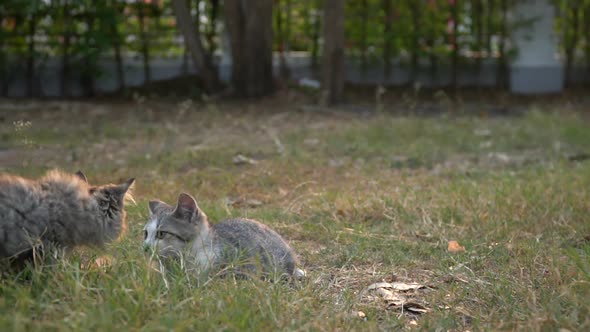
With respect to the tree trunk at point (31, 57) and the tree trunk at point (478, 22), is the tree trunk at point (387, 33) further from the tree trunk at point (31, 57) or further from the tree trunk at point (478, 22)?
the tree trunk at point (31, 57)

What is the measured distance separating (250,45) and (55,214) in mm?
9852

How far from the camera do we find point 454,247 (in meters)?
5.57

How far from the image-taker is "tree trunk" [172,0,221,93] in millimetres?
13625

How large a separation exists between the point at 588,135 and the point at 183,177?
230 inches

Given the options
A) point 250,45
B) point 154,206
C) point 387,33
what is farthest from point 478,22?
point 154,206

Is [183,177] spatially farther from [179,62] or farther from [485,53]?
[485,53]

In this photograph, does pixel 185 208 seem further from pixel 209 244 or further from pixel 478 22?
pixel 478 22

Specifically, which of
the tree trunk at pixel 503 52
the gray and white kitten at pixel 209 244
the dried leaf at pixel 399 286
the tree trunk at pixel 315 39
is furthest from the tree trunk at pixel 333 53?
the dried leaf at pixel 399 286

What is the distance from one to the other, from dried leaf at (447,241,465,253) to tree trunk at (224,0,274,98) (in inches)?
339

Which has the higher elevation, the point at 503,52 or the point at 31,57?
the point at 31,57

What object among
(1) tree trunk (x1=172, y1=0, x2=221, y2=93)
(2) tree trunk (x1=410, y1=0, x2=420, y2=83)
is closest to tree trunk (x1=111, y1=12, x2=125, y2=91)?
(1) tree trunk (x1=172, y1=0, x2=221, y2=93)

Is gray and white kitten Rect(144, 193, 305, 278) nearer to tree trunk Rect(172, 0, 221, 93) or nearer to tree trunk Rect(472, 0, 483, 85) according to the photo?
tree trunk Rect(172, 0, 221, 93)

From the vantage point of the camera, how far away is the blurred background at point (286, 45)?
45.5 ft

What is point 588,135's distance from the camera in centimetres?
1052
